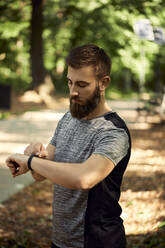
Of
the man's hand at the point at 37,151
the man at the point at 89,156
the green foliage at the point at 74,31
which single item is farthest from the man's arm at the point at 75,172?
the green foliage at the point at 74,31

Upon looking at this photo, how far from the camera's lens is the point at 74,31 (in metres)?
26.3

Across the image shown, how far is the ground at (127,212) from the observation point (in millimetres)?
4582

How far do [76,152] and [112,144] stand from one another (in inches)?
9.1

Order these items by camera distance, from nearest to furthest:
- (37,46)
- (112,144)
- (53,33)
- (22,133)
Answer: (112,144) < (22,133) < (37,46) < (53,33)

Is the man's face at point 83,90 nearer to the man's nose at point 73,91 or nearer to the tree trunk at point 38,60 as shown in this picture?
the man's nose at point 73,91

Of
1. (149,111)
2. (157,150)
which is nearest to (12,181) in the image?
(157,150)

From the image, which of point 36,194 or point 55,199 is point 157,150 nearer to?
point 36,194

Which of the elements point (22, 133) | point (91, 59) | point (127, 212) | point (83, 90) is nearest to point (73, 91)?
point (83, 90)

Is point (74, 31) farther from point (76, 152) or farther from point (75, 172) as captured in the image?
point (75, 172)

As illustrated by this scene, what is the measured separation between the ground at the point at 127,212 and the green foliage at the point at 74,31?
254 cm

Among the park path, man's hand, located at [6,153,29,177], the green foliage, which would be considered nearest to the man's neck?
man's hand, located at [6,153,29,177]

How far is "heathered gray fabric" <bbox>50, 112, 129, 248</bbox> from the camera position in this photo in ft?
6.90

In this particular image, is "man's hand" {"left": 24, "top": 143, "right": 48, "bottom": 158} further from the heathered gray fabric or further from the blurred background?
the blurred background

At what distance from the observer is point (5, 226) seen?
5137 mm
